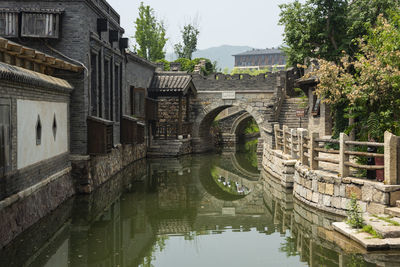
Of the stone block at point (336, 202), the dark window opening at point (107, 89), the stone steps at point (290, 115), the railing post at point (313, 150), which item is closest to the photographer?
the stone block at point (336, 202)

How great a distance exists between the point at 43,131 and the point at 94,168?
A: 10.2ft

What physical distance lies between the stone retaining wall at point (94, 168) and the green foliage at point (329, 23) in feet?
31.6

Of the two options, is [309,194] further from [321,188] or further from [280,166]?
[280,166]

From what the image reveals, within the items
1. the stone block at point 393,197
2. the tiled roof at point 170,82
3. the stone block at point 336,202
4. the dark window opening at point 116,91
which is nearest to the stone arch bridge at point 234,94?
the tiled roof at point 170,82

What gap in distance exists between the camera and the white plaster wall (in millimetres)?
9523

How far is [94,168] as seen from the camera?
13.8 m

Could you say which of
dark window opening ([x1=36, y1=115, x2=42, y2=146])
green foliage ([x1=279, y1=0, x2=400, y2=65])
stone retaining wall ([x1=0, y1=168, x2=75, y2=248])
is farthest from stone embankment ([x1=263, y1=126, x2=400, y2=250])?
green foliage ([x1=279, y1=0, x2=400, y2=65])

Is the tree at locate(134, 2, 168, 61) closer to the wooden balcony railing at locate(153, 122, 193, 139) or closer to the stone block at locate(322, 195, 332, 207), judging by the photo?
the wooden balcony railing at locate(153, 122, 193, 139)

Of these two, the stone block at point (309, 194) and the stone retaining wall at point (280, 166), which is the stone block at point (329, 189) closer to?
the stone block at point (309, 194)

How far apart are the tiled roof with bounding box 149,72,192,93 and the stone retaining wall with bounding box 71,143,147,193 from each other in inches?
281

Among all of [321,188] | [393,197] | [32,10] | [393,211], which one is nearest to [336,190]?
[321,188]

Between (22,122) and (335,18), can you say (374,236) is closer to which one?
(22,122)

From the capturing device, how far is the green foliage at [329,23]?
20.9 m

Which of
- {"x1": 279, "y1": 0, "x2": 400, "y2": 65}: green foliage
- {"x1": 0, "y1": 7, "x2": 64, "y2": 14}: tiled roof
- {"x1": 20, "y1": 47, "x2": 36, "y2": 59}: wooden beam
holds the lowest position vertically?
{"x1": 20, "y1": 47, "x2": 36, "y2": 59}: wooden beam
